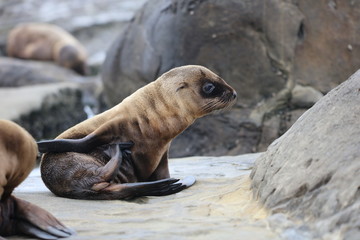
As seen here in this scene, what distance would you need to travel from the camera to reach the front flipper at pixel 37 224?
3.85 m

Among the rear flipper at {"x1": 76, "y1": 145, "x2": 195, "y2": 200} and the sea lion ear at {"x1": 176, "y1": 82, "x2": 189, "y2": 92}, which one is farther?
the sea lion ear at {"x1": 176, "y1": 82, "x2": 189, "y2": 92}

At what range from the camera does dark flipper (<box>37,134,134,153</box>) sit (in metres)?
5.45

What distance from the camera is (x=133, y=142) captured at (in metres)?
5.75

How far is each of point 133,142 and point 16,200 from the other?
70.8 inches

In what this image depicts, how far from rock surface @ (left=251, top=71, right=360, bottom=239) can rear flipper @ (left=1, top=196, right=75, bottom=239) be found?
43.7 inches

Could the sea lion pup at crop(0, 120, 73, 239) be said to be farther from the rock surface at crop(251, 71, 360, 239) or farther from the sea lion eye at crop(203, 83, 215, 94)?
the sea lion eye at crop(203, 83, 215, 94)

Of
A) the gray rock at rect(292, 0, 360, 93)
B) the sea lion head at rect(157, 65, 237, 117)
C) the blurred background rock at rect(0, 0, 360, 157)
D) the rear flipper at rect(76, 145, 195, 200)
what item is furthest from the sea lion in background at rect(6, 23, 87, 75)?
the rear flipper at rect(76, 145, 195, 200)

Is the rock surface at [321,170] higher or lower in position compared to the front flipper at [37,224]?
higher

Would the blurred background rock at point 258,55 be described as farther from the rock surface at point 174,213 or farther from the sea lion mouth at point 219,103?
the rock surface at point 174,213

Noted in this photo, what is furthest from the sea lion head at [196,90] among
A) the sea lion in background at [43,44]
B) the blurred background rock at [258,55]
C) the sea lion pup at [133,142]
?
the sea lion in background at [43,44]

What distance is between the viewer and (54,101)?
1322 cm

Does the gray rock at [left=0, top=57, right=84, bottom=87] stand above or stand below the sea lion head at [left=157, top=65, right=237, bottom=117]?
below

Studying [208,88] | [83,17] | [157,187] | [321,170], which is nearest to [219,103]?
[208,88]

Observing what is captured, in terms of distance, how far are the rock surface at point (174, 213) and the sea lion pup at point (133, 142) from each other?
126 millimetres
